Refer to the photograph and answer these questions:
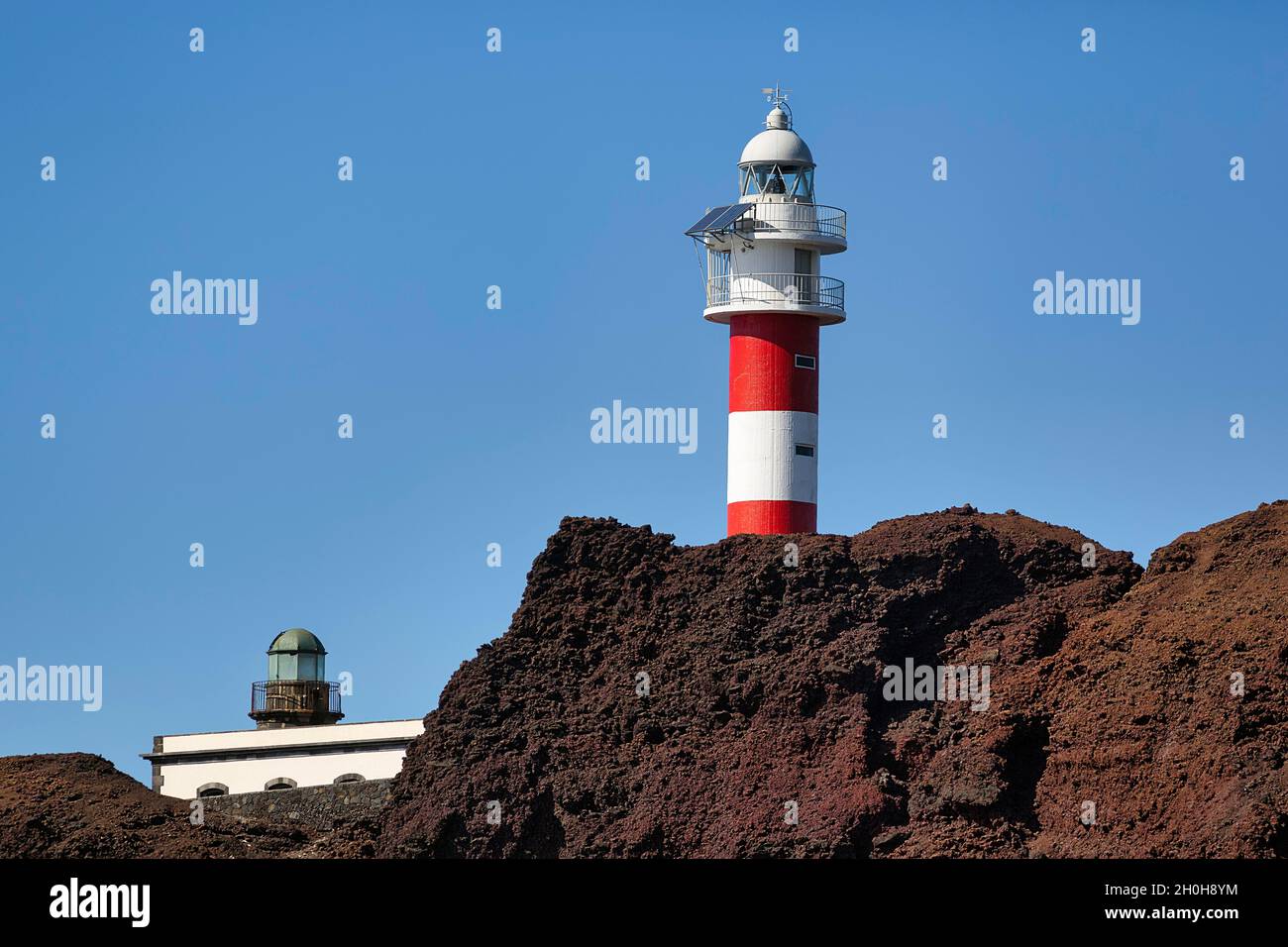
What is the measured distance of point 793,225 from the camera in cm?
4744

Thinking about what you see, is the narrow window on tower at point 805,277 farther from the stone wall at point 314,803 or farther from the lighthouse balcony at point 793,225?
the stone wall at point 314,803

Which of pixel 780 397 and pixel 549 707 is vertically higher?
pixel 780 397

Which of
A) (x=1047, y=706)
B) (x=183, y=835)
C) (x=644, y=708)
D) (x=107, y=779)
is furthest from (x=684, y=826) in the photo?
(x=107, y=779)

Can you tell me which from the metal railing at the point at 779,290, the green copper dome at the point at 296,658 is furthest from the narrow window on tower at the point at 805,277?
the green copper dome at the point at 296,658

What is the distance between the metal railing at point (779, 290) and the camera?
1855 inches

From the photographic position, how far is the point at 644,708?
39875mm

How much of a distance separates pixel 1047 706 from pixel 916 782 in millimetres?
2145

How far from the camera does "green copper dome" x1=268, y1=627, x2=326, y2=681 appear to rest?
5919cm

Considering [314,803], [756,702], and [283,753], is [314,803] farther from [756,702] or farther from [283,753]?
[756,702]

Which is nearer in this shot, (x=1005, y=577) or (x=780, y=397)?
(x=1005, y=577)
